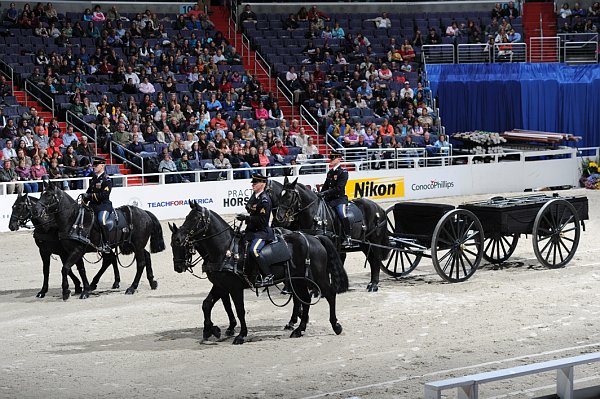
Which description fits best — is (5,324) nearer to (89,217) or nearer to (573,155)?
(89,217)

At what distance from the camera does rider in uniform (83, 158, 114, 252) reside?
1576 centimetres

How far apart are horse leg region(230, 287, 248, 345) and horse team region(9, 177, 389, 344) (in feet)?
0.04

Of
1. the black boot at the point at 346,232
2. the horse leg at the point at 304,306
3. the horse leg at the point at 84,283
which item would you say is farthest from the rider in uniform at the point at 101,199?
the horse leg at the point at 304,306

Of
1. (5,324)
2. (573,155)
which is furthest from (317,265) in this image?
(573,155)

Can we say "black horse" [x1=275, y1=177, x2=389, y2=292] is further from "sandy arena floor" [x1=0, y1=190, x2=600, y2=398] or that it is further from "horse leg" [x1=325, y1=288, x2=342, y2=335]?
"horse leg" [x1=325, y1=288, x2=342, y2=335]

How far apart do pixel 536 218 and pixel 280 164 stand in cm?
1036

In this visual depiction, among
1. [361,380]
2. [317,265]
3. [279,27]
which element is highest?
[279,27]

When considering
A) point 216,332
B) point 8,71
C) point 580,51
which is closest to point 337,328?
point 216,332

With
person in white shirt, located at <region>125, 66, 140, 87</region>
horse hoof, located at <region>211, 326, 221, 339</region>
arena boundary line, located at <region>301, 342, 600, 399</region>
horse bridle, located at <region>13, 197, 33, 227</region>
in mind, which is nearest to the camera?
arena boundary line, located at <region>301, 342, 600, 399</region>

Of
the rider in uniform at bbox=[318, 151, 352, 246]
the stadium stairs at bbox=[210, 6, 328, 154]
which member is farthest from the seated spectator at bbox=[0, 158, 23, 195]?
the stadium stairs at bbox=[210, 6, 328, 154]

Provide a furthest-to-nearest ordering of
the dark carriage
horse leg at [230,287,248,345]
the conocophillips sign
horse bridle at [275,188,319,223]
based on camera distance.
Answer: the conocophillips sign → the dark carriage → horse bridle at [275,188,319,223] → horse leg at [230,287,248,345]

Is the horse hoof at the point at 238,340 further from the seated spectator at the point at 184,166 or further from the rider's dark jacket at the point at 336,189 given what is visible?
the seated spectator at the point at 184,166

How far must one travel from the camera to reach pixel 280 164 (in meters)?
26.1

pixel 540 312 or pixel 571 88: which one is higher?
pixel 571 88
